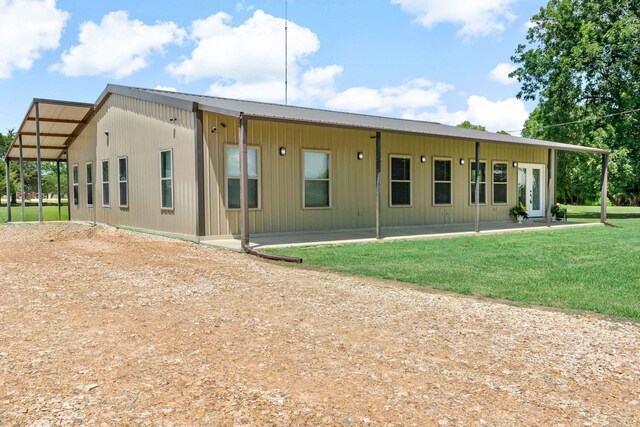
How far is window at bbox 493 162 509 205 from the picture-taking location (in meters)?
16.1

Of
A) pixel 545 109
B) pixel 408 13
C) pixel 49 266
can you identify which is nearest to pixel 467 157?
pixel 408 13

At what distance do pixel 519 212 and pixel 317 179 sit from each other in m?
8.00

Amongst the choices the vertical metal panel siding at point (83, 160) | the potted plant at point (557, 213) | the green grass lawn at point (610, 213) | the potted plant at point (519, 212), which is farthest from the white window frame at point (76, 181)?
the green grass lawn at point (610, 213)

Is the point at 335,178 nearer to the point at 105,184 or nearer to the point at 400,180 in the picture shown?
the point at 400,180

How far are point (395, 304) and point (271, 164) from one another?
6.90 metres

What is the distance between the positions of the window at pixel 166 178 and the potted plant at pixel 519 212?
1108 centimetres

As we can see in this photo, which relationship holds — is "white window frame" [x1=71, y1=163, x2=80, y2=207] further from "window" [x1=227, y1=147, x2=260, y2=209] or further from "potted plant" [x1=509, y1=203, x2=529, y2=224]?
"potted plant" [x1=509, y1=203, x2=529, y2=224]

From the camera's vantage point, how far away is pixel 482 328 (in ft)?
13.1

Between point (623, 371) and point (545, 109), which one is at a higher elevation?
point (545, 109)

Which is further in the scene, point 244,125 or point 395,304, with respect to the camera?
point 244,125

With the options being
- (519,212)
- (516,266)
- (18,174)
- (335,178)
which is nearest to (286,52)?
(335,178)

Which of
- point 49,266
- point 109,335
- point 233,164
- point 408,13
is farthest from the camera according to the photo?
point 408,13

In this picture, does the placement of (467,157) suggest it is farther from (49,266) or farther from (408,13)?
(49,266)

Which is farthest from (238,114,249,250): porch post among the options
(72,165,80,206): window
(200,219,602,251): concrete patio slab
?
(72,165,80,206): window
